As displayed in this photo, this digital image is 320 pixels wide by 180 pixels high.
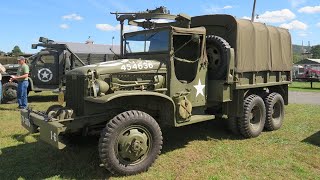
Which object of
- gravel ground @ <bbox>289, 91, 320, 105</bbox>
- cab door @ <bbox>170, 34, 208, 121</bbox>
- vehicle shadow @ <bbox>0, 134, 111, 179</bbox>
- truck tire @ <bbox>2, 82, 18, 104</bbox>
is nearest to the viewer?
vehicle shadow @ <bbox>0, 134, 111, 179</bbox>

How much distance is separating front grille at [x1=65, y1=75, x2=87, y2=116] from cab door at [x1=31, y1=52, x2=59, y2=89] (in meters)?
7.79

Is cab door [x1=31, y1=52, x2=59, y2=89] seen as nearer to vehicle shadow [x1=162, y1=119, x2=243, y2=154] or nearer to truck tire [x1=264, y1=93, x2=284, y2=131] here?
vehicle shadow [x1=162, y1=119, x2=243, y2=154]

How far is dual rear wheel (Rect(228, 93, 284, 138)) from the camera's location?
7297 millimetres

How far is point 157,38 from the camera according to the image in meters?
6.14

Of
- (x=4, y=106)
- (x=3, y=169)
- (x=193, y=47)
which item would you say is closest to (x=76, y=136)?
(x=3, y=169)

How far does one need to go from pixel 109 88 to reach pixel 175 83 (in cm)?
123

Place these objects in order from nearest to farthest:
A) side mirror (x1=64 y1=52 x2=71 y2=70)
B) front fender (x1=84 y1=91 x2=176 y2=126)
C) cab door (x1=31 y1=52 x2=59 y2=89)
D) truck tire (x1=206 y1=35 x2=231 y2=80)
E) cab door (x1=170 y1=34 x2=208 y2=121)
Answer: front fender (x1=84 y1=91 x2=176 y2=126) < cab door (x1=170 y1=34 x2=208 y2=121) < truck tire (x1=206 y1=35 x2=231 y2=80) < cab door (x1=31 y1=52 x2=59 y2=89) < side mirror (x1=64 y1=52 x2=71 y2=70)

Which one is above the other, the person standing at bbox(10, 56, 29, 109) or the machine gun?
the machine gun

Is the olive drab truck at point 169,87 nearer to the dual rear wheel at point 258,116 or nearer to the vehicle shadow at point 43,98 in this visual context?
the dual rear wheel at point 258,116

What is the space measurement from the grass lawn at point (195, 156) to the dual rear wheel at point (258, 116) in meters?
0.19

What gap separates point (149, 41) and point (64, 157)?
95.2 inches

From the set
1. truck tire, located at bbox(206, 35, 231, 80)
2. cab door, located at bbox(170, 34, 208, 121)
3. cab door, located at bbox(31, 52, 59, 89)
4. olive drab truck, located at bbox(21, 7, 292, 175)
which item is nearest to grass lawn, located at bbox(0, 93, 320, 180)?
olive drab truck, located at bbox(21, 7, 292, 175)

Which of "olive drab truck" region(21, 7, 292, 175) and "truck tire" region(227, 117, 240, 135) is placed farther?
"truck tire" region(227, 117, 240, 135)

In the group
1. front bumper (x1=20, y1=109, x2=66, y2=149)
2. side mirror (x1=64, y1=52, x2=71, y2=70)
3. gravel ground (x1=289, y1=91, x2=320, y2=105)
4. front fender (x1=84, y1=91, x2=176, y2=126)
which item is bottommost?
gravel ground (x1=289, y1=91, x2=320, y2=105)
